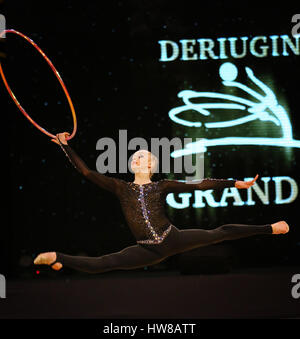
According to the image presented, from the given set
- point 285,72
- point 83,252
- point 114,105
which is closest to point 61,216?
point 83,252

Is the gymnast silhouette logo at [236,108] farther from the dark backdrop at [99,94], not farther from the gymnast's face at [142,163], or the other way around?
the gymnast's face at [142,163]

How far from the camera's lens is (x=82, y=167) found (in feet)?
12.2

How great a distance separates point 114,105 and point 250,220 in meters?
3.14

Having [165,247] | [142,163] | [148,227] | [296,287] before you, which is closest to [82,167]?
[142,163]

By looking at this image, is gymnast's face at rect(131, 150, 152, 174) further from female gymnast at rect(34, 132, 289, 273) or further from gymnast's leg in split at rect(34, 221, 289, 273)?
gymnast's leg in split at rect(34, 221, 289, 273)

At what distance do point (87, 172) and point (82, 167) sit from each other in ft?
0.19

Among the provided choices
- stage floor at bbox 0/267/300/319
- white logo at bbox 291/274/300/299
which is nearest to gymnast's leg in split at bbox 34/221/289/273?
stage floor at bbox 0/267/300/319

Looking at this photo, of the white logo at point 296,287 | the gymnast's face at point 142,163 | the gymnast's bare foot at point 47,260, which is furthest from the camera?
the white logo at point 296,287

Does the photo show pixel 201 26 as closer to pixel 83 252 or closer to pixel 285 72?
pixel 285 72

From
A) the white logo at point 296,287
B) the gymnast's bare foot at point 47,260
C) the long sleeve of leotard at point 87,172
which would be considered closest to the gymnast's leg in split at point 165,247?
the gymnast's bare foot at point 47,260

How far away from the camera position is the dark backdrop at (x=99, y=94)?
356 inches

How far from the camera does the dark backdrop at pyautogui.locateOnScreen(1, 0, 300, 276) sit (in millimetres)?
9055

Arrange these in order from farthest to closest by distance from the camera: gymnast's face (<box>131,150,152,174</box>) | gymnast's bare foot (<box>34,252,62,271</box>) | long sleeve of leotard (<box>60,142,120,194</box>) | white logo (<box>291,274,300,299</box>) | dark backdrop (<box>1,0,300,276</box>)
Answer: dark backdrop (<box>1,0,300,276</box>)
white logo (<box>291,274,300,299</box>)
gymnast's face (<box>131,150,152,174</box>)
long sleeve of leotard (<box>60,142,120,194</box>)
gymnast's bare foot (<box>34,252,62,271</box>)

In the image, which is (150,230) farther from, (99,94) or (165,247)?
(99,94)
